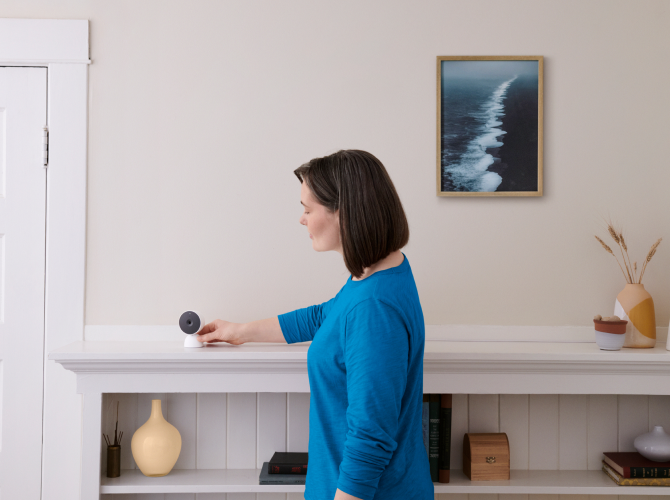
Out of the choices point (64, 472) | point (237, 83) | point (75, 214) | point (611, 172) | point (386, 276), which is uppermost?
point (237, 83)

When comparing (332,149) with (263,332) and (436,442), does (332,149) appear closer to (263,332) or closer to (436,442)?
(263,332)

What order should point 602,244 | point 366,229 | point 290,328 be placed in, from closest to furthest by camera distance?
1. point 366,229
2. point 290,328
3. point 602,244

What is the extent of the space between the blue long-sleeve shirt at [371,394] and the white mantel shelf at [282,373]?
0.44m

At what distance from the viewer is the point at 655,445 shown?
1.71 m

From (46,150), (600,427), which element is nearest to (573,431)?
(600,427)

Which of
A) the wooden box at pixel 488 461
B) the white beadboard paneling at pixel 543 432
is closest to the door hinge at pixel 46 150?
the wooden box at pixel 488 461

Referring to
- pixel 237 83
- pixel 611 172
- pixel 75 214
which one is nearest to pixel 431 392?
pixel 611 172

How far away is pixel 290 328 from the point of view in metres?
1.57

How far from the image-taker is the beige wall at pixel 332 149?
1.87 metres

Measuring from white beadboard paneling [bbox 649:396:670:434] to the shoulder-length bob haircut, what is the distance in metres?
1.42

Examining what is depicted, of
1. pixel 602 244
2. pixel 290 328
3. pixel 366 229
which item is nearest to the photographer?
pixel 366 229

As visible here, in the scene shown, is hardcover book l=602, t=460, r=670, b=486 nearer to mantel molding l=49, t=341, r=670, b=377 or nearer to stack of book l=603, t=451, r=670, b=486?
stack of book l=603, t=451, r=670, b=486

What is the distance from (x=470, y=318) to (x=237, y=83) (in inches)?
48.1

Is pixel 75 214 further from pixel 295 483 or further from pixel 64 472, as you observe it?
pixel 295 483
